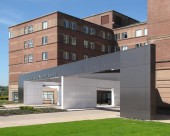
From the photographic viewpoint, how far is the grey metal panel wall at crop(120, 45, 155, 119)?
2266cm

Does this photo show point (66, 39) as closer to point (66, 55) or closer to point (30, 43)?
point (66, 55)

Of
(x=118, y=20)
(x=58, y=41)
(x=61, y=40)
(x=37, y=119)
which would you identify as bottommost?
(x=37, y=119)

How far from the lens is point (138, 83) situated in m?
23.6

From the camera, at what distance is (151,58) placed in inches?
893

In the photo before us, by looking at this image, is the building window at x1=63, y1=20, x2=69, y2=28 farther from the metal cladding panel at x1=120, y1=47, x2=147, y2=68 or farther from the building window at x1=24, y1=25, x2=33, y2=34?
the metal cladding panel at x1=120, y1=47, x2=147, y2=68

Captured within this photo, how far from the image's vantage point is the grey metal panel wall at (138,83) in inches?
892

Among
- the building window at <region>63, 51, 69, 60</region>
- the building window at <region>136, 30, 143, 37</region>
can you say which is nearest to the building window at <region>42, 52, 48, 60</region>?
the building window at <region>63, 51, 69, 60</region>

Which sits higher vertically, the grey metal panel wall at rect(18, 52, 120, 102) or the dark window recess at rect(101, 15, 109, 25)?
the dark window recess at rect(101, 15, 109, 25)

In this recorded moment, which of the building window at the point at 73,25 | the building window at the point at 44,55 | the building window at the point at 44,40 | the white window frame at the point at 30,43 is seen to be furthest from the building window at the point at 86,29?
the white window frame at the point at 30,43

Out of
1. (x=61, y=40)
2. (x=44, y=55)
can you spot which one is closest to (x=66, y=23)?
(x=61, y=40)

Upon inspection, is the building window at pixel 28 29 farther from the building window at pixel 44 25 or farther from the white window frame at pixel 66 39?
the white window frame at pixel 66 39

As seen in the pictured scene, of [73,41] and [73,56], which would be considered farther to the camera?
[73,41]

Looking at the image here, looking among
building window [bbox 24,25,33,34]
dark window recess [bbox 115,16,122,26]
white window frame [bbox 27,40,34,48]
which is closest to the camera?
white window frame [bbox 27,40,34,48]

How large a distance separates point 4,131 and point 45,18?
45.5m
